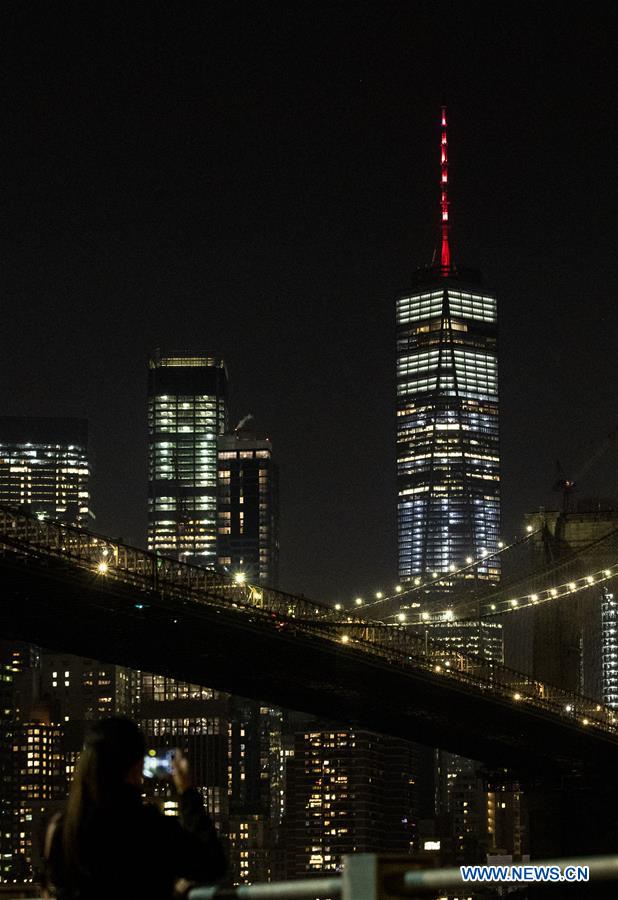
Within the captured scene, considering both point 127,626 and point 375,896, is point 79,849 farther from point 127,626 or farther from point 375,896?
point 127,626

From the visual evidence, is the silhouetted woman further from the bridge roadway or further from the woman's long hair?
the bridge roadway

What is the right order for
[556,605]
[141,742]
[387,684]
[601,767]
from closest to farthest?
[141,742] → [387,684] → [601,767] → [556,605]

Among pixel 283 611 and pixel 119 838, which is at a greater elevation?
pixel 283 611

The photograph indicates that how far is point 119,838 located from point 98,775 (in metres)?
0.27

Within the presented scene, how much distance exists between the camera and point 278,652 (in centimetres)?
7700

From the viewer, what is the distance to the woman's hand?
7750 millimetres

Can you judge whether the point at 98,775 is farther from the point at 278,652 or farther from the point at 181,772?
the point at 278,652

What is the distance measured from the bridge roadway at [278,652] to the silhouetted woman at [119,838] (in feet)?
176

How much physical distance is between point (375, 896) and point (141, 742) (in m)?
1.12

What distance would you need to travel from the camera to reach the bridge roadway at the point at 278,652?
65.8 m

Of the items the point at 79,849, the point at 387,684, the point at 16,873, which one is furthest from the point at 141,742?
the point at 16,873

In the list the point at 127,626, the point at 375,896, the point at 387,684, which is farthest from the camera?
the point at 387,684

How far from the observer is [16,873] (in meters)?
173

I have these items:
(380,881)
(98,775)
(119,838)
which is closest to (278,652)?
(98,775)
